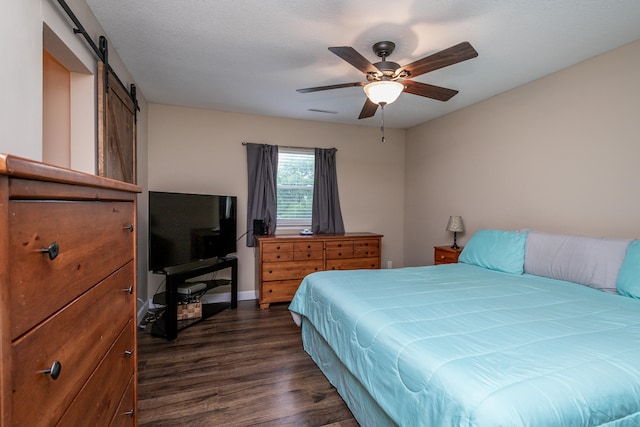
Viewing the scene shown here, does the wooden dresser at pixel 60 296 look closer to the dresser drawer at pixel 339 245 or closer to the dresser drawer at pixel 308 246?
the dresser drawer at pixel 308 246

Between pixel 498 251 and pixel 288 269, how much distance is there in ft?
7.61

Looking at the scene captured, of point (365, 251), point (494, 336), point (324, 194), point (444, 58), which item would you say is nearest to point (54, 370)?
point (494, 336)

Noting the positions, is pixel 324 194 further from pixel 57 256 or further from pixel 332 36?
pixel 57 256

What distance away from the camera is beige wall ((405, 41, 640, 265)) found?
7.51ft

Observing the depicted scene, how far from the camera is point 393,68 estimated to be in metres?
2.02

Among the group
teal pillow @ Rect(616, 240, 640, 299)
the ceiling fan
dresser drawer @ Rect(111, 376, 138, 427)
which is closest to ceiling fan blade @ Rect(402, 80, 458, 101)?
the ceiling fan

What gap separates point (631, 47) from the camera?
7.31 ft

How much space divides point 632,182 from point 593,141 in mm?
448

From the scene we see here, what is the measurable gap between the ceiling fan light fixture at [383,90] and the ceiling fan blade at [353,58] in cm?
10

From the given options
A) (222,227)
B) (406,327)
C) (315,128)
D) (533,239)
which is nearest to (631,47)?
(533,239)

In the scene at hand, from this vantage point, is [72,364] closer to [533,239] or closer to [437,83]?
[533,239]

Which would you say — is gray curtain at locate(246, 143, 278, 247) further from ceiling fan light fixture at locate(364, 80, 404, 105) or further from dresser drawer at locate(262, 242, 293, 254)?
ceiling fan light fixture at locate(364, 80, 404, 105)

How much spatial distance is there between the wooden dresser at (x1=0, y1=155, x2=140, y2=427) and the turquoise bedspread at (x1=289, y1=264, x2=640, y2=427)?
3.46ft

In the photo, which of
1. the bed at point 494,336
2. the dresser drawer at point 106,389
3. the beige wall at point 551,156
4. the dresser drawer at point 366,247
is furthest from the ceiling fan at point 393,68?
the dresser drawer at point 366,247
